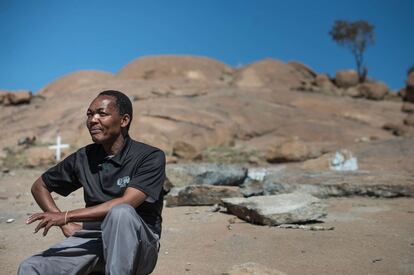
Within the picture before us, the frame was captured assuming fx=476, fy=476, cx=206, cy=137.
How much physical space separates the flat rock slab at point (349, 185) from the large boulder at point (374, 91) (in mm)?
17779

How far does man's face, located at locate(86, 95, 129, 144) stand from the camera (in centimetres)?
262

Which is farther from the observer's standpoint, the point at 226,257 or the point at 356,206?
the point at 356,206

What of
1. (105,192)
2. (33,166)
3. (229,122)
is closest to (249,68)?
(229,122)

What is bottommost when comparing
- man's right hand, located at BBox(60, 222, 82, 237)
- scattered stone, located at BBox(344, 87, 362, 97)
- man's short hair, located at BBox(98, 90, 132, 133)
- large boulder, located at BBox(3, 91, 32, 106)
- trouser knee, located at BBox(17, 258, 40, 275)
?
trouser knee, located at BBox(17, 258, 40, 275)

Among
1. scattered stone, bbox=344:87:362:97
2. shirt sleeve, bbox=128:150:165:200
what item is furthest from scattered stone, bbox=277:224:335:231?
scattered stone, bbox=344:87:362:97

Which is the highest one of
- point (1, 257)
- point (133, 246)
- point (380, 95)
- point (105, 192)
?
point (380, 95)

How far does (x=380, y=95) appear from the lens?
24.0 meters

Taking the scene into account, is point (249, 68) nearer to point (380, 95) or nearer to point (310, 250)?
point (380, 95)

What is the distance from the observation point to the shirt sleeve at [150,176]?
2.45 metres

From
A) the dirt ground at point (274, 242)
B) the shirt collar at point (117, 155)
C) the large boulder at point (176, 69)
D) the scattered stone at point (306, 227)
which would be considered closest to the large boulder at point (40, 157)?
the dirt ground at point (274, 242)

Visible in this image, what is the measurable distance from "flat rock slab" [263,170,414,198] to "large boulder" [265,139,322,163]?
366 cm

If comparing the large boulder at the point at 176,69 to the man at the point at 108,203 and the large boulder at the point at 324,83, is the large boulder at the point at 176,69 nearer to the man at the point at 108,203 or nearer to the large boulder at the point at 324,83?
the large boulder at the point at 324,83

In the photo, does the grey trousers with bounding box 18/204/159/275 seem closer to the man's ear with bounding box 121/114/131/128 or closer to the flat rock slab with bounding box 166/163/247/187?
the man's ear with bounding box 121/114/131/128

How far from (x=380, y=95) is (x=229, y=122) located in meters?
11.9
